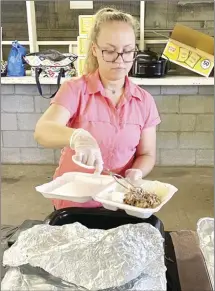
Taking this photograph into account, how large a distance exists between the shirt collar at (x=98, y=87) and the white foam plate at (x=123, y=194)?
31cm

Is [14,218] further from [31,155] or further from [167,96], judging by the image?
[167,96]

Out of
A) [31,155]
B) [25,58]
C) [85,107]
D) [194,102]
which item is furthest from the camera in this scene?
[31,155]

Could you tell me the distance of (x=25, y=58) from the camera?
300 centimetres

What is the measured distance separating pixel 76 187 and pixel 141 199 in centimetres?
23

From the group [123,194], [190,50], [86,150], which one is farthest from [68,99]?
[190,50]

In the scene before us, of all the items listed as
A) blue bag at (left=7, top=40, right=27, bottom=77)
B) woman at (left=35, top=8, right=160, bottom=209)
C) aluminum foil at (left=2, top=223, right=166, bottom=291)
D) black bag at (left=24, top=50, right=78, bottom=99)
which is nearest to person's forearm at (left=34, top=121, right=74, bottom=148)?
woman at (left=35, top=8, right=160, bottom=209)

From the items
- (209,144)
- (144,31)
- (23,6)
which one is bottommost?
(209,144)

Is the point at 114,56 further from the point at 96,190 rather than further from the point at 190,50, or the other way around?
the point at 190,50

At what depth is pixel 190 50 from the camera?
2.97 metres

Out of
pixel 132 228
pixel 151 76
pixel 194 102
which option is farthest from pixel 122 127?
pixel 194 102

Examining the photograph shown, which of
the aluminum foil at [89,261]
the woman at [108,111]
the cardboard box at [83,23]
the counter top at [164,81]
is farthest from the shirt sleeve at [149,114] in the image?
the cardboard box at [83,23]

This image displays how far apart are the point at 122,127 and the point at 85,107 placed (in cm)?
13

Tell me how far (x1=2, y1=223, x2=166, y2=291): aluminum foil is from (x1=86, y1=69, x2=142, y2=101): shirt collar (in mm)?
536

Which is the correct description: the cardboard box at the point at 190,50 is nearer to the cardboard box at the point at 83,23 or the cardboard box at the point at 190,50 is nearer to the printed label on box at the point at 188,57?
the printed label on box at the point at 188,57
